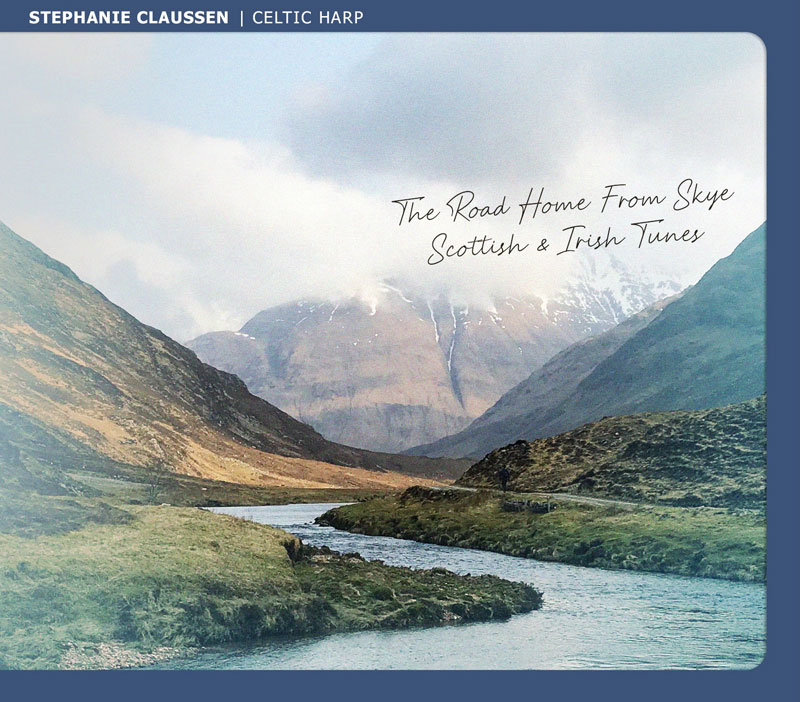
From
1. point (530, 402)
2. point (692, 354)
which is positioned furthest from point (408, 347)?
point (530, 402)

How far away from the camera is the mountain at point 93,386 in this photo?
2109cm

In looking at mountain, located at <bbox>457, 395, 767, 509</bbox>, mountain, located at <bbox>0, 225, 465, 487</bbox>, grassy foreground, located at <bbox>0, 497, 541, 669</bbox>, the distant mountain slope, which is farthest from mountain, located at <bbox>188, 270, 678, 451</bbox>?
grassy foreground, located at <bbox>0, 497, 541, 669</bbox>

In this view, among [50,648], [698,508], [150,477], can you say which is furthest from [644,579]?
[150,477]

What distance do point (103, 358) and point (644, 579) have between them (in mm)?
22073

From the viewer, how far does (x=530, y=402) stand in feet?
114

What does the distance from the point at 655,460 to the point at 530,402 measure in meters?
13.1

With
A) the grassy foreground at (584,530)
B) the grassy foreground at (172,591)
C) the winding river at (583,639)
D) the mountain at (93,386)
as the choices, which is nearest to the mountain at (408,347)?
the mountain at (93,386)

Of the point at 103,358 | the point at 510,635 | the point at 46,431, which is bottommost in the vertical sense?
the point at 510,635

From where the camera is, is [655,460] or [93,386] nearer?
[655,460]

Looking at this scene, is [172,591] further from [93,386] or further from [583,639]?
[93,386]

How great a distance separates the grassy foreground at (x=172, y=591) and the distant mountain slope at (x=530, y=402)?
8510 mm

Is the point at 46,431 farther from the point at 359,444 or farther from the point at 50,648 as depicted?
the point at 359,444

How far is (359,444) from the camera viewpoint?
35.2 metres

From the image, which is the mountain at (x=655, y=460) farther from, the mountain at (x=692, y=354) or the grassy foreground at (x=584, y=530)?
the mountain at (x=692, y=354)
